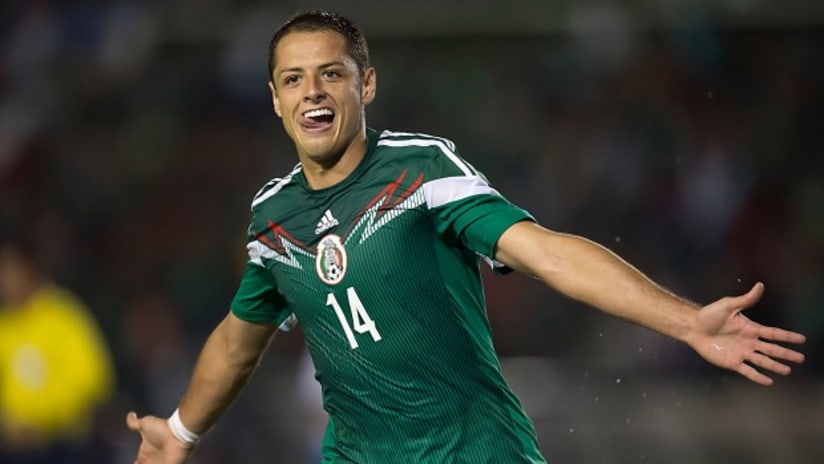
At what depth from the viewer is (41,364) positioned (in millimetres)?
10031

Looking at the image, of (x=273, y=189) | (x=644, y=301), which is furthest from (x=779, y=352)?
(x=273, y=189)

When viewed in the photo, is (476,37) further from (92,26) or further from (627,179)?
(92,26)

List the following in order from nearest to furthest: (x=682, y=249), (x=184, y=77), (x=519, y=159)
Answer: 1. (x=682, y=249)
2. (x=519, y=159)
3. (x=184, y=77)

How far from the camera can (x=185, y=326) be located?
41.5ft

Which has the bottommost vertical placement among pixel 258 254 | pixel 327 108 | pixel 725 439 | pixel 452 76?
pixel 725 439

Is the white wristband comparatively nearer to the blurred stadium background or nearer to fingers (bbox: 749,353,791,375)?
fingers (bbox: 749,353,791,375)

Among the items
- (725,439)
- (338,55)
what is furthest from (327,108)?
(725,439)

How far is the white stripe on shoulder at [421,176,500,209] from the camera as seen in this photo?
4.46m

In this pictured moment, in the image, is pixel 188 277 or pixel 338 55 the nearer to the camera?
pixel 338 55

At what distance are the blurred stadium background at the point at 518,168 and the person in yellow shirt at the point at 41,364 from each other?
4.90 ft

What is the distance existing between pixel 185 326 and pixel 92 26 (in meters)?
3.63

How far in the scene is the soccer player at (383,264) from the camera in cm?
458

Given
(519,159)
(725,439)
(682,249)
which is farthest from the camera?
(519,159)

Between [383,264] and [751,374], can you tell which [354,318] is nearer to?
[383,264]
